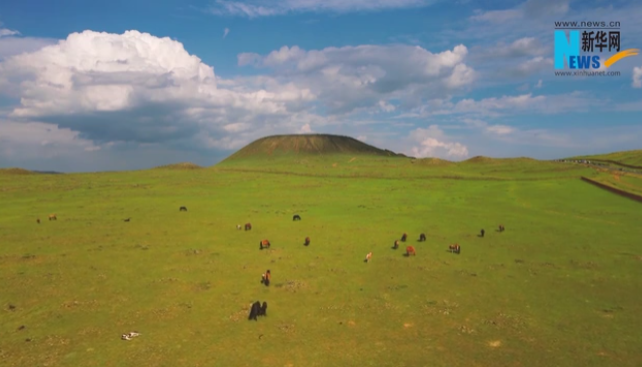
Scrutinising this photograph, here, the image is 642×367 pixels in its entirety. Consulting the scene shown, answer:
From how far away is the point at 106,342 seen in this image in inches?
650

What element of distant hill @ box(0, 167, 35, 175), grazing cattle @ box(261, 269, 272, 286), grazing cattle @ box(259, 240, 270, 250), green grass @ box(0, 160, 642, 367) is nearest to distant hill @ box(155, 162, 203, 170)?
distant hill @ box(0, 167, 35, 175)

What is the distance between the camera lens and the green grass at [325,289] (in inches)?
624

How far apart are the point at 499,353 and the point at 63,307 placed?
66.2 ft

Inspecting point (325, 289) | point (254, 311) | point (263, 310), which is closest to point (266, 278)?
point (325, 289)

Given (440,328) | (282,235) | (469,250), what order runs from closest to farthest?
(440,328), (469,250), (282,235)

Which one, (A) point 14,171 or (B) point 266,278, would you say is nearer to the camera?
(B) point 266,278

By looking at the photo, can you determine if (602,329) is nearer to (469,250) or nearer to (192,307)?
(469,250)

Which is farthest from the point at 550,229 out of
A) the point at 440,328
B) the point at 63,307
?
the point at 63,307

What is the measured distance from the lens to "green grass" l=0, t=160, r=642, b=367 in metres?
15.8

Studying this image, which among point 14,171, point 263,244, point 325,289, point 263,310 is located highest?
point 14,171

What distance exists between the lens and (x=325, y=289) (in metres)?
23.1

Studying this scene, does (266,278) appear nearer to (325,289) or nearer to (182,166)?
(325,289)

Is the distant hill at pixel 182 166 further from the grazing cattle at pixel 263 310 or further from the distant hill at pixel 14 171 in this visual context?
the grazing cattle at pixel 263 310

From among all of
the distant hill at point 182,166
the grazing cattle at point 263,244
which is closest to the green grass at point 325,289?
the grazing cattle at point 263,244
